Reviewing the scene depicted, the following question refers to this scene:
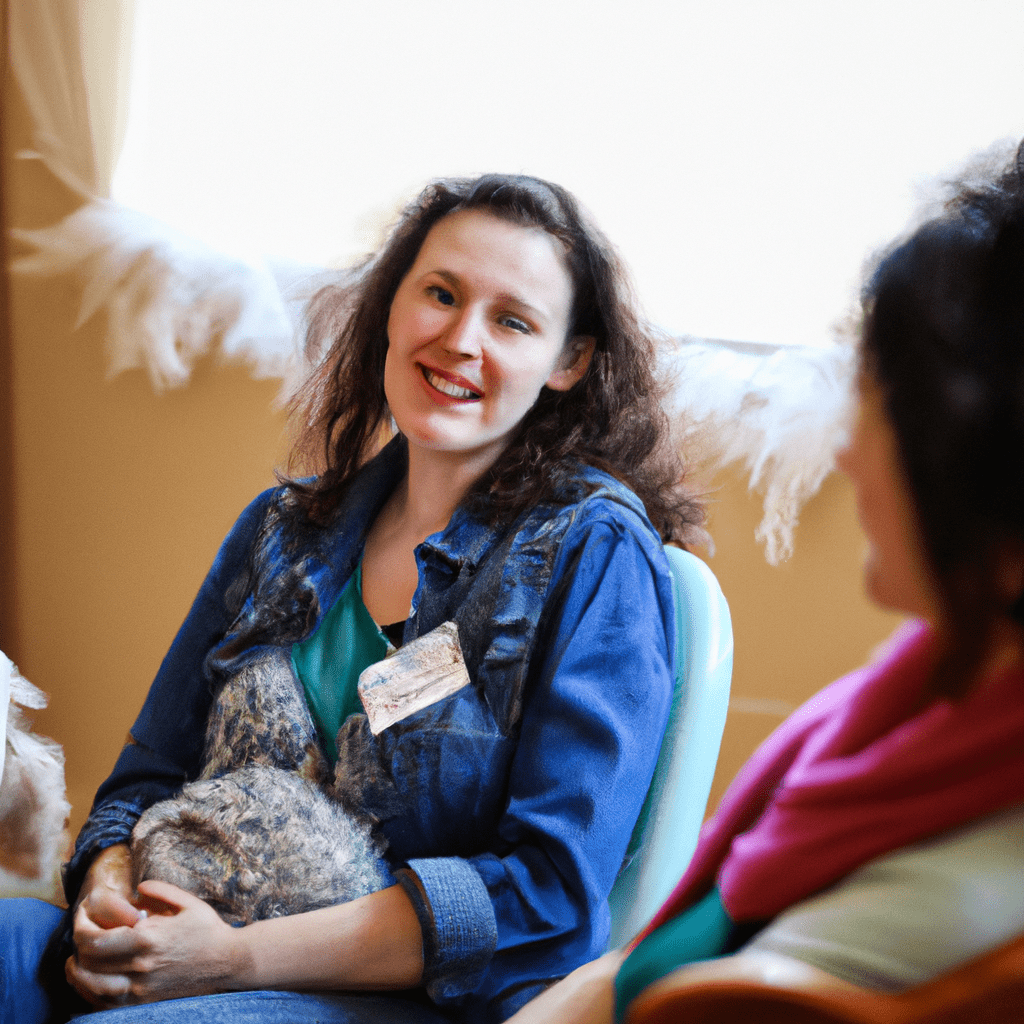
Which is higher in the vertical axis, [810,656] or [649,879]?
[810,656]

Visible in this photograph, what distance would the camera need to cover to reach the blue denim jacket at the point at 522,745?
0.69 meters

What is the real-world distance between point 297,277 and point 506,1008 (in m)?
1.06

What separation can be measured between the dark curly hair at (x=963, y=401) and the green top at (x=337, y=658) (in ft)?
1.97

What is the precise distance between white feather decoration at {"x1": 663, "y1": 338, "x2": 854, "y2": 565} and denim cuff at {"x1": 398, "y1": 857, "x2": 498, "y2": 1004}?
1.49 ft

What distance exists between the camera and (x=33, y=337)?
1517mm

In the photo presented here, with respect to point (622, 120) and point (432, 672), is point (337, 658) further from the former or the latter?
point (622, 120)

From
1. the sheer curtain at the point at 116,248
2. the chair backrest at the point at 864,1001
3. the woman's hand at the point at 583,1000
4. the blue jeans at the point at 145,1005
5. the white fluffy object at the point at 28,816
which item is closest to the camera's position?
the chair backrest at the point at 864,1001

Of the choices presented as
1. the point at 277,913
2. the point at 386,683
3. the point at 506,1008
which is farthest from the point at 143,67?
the point at 506,1008

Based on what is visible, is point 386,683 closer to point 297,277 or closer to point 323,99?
point 297,277

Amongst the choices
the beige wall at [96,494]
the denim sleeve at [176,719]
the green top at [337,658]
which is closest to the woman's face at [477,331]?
the green top at [337,658]

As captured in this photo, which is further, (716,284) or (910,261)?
(716,284)

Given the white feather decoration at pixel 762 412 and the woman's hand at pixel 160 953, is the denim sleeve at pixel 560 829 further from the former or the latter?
the white feather decoration at pixel 762 412

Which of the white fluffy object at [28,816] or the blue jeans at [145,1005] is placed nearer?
the blue jeans at [145,1005]

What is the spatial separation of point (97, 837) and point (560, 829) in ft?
1.54
